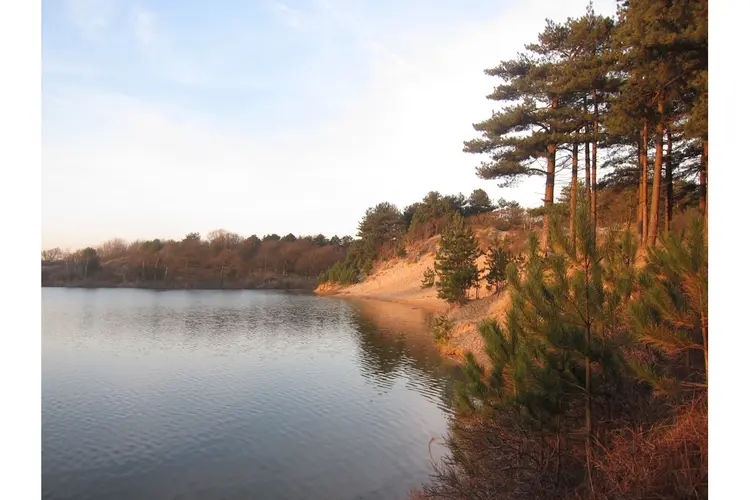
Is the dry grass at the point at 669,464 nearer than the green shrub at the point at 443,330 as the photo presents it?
Yes

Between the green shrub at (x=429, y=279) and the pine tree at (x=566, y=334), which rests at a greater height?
the pine tree at (x=566, y=334)

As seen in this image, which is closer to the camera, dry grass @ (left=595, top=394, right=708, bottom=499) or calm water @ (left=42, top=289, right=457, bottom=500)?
dry grass @ (left=595, top=394, right=708, bottom=499)

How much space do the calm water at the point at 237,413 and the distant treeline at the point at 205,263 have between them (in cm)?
2278

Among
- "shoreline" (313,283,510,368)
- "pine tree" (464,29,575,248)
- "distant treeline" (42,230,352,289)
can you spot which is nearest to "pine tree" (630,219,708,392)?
"shoreline" (313,283,510,368)

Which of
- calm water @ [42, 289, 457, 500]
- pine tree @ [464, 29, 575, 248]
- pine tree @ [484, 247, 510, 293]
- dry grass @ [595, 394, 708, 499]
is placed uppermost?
pine tree @ [464, 29, 575, 248]

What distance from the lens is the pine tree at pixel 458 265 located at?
21.5 m

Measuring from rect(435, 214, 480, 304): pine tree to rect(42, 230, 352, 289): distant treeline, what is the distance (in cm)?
2770

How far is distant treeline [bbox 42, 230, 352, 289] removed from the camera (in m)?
38.4

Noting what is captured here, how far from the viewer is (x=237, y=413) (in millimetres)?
9117

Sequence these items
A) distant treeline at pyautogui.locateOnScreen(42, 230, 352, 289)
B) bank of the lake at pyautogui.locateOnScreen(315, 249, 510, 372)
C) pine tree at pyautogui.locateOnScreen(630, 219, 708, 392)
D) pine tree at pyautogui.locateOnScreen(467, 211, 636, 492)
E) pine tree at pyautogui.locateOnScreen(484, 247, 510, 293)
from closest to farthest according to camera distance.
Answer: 1. pine tree at pyautogui.locateOnScreen(630, 219, 708, 392)
2. pine tree at pyautogui.locateOnScreen(467, 211, 636, 492)
3. bank of the lake at pyautogui.locateOnScreen(315, 249, 510, 372)
4. pine tree at pyautogui.locateOnScreen(484, 247, 510, 293)
5. distant treeline at pyautogui.locateOnScreen(42, 230, 352, 289)

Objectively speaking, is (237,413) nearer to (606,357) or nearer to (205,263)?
(606,357)

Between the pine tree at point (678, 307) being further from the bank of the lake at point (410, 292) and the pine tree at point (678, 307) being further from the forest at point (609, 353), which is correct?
the bank of the lake at point (410, 292)
